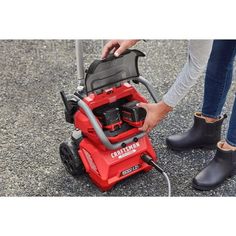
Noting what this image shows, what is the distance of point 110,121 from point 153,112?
165 millimetres

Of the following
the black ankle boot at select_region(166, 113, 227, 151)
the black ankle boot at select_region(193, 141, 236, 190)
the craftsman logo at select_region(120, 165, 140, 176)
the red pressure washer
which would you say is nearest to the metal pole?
the red pressure washer

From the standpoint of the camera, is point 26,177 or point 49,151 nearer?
point 26,177

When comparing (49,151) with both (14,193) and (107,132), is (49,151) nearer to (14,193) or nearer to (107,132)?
(14,193)

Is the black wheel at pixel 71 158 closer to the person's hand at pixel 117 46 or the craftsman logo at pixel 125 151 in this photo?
the craftsman logo at pixel 125 151

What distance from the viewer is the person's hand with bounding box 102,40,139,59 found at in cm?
153

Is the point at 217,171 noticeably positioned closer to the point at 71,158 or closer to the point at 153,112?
the point at 153,112

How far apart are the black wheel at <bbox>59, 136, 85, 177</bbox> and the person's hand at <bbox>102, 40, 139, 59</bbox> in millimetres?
388

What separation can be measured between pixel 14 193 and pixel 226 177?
87 cm

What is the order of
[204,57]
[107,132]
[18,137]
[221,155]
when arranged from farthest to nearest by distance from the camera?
[18,137]
[221,155]
[107,132]
[204,57]

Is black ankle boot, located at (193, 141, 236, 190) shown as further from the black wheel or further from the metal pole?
the metal pole

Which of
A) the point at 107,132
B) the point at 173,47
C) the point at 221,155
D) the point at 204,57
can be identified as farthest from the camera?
the point at 173,47

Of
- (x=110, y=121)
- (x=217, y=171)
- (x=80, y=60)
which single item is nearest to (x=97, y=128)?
(x=110, y=121)

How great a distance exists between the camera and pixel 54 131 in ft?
6.90

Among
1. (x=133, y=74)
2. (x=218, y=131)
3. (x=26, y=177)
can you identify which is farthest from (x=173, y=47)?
(x=26, y=177)
